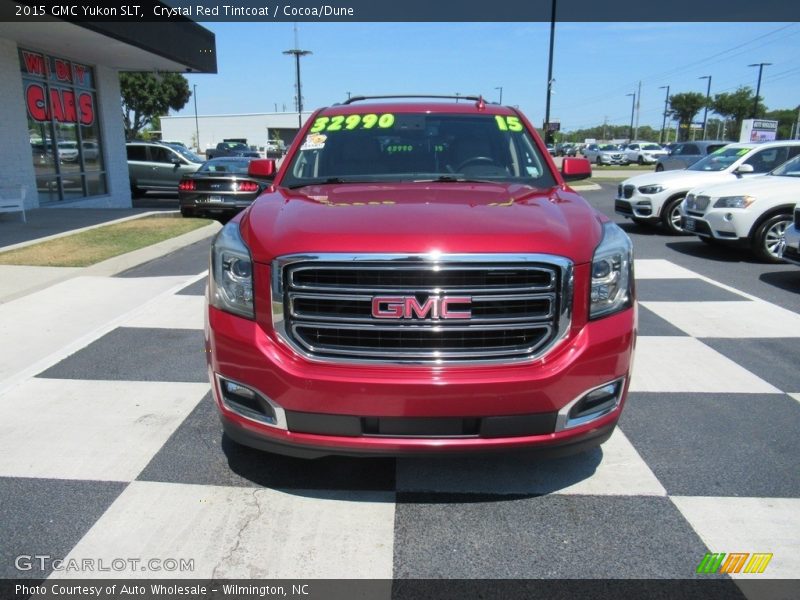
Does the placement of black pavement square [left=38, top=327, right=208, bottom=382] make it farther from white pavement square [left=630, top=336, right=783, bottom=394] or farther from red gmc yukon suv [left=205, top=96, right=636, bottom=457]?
white pavement square [left=630, top=336, right=783, bottom=394]

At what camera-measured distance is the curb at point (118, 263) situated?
22.5ft

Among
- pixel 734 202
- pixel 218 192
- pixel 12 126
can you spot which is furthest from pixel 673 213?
pixel 12 126

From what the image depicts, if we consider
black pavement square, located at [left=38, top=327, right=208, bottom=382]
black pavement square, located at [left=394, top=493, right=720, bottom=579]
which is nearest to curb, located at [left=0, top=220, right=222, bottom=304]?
black pavement square, located at [left=38, top=327, right=208, bottom=382]

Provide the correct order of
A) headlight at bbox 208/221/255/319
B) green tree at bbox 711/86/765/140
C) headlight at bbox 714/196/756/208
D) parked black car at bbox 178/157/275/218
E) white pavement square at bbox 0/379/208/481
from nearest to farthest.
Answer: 1. headlight at bbox 208/221/255/319
2. white pavement square at bbox 0/379/208/481
3. headlight at bbox 714/196/756/208
4. parked black car at bbox 178/157/275/218
5. green tree at bbox 711/86/765/140

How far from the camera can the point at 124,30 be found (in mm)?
12773

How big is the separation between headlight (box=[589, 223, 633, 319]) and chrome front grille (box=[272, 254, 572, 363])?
15 cm

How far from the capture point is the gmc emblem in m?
2.52

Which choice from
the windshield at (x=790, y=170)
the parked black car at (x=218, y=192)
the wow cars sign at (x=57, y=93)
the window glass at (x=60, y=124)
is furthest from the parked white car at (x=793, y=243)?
the wow cars sign at (x=57, y=93)

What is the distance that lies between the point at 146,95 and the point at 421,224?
190 feet

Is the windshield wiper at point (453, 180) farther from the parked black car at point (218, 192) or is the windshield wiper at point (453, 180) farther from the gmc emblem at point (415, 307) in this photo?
the parked black car at point (218, 192)

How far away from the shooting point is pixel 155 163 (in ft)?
63.4

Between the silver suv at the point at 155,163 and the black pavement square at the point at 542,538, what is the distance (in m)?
18.1

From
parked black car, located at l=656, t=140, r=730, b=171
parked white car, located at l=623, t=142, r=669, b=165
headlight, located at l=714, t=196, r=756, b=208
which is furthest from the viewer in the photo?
parked white car, located at l=623, t=142, r=669, b=165

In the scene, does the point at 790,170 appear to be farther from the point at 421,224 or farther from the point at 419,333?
the point at 419,333
